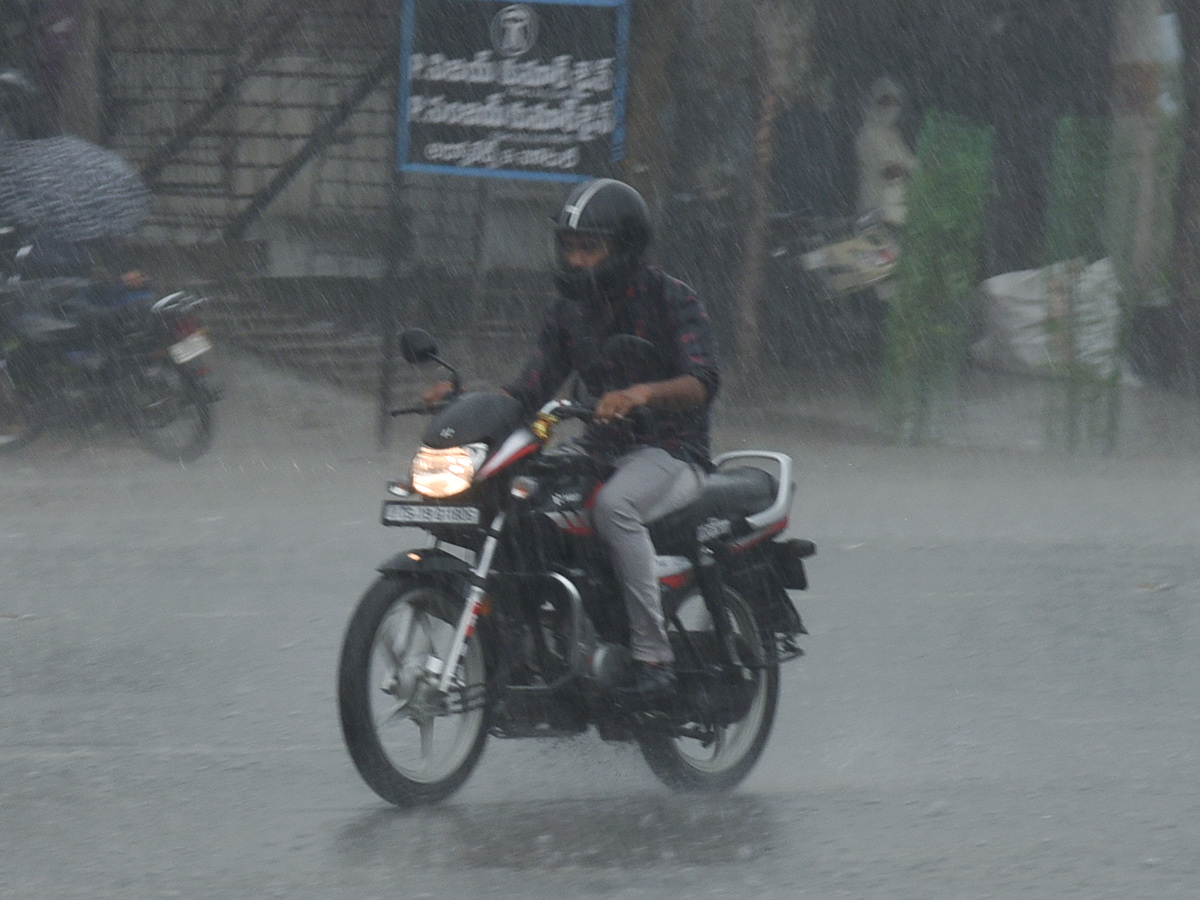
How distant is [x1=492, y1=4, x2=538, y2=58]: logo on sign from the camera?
42.2 ft

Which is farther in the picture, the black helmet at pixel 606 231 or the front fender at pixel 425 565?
the black helmet at pixel 606 231

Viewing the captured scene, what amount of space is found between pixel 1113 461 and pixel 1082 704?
22.1 feet

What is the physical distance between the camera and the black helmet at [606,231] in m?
5.26

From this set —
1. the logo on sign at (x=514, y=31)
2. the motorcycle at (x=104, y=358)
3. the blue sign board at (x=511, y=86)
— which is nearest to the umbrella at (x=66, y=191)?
the motorcycle at (x=104, y=358)

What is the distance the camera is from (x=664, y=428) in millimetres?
5492

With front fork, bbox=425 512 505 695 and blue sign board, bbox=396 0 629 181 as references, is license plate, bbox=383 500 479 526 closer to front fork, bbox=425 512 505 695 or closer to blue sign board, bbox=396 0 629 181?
front fork, bbox=425 512 505 695

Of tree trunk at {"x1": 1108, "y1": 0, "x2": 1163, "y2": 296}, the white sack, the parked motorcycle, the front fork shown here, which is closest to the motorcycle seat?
the front fork

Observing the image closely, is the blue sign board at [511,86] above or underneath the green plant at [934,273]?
above

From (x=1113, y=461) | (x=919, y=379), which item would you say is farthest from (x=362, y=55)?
(x=1113, y=461)

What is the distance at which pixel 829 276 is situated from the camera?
17.1m

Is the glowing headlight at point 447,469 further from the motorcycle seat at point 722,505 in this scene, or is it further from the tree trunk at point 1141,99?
the tree trunk at point 1141,99

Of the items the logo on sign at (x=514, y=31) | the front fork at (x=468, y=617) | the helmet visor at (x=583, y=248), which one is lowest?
the front fork at (x=468, y=617)

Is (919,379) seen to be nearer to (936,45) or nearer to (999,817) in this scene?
(936,45)

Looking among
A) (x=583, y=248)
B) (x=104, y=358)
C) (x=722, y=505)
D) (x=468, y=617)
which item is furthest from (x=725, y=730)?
(x=104, y=358)
